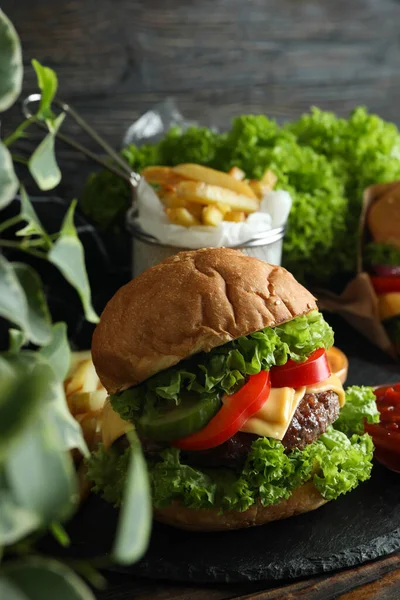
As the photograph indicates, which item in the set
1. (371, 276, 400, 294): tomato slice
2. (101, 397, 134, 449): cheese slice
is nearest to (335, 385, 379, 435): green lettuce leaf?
(101, 397, 134, 449): cheese slice

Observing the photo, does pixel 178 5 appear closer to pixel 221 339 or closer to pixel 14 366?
pixel 221 339

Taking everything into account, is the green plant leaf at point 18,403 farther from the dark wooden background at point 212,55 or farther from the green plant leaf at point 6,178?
the dark wooden background at point 212,55

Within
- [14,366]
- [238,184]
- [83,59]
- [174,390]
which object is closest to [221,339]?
[174,390]

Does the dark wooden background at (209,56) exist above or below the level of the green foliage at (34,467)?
below

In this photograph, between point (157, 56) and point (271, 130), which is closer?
point (271, 130)

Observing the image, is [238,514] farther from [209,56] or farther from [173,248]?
[209,56]

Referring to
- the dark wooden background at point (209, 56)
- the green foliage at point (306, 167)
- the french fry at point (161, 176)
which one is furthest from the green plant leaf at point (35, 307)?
the dark wooden background at point (209, 56)

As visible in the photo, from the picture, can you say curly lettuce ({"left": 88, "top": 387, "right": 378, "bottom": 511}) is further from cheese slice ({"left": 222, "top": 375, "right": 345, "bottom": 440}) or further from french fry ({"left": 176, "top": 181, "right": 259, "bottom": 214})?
french fry ({"left": 176, "top": 181, "right": 259, "bottom": 214})
